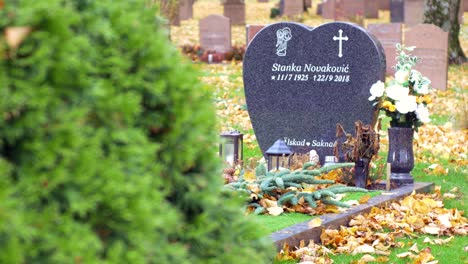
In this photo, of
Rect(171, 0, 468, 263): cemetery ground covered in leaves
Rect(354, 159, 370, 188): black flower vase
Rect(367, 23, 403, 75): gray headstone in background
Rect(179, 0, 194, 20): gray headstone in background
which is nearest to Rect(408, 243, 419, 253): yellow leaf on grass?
Rect(171, 0, 468, 263): cemetery ground covered in leaves

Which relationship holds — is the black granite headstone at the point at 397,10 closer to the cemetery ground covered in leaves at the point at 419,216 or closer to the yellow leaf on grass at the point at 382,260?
the cemetery ground covered in leaves at the point at 419,216

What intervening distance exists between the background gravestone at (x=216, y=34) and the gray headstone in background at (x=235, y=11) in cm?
914

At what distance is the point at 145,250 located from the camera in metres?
2.30

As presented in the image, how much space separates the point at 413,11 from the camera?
31203 millimetres

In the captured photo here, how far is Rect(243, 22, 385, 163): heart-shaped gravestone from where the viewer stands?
9.39 metres

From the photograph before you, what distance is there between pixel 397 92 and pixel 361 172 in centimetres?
95

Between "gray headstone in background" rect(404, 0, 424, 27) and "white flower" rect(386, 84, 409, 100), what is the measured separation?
22898 mm

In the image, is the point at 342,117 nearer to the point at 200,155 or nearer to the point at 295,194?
the point at 295,194

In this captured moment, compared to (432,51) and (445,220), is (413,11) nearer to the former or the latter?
(432,51)

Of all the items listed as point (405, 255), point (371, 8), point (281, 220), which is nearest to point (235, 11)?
point (371, 8)

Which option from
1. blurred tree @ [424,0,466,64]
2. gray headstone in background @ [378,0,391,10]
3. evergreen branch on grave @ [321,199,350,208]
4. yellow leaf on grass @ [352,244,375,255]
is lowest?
yellow leaf on grass @ [352,244,375,255]

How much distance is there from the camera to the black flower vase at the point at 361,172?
8.19 metres

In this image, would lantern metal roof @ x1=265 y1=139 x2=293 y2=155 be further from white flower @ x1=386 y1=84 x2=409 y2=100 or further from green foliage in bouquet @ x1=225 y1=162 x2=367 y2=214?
white flower @ x1=386 y1=84 x2=409 y2=100

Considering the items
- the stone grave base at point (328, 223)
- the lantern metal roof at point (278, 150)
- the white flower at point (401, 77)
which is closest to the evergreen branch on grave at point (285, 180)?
the stone grave base at point (328, 223)
